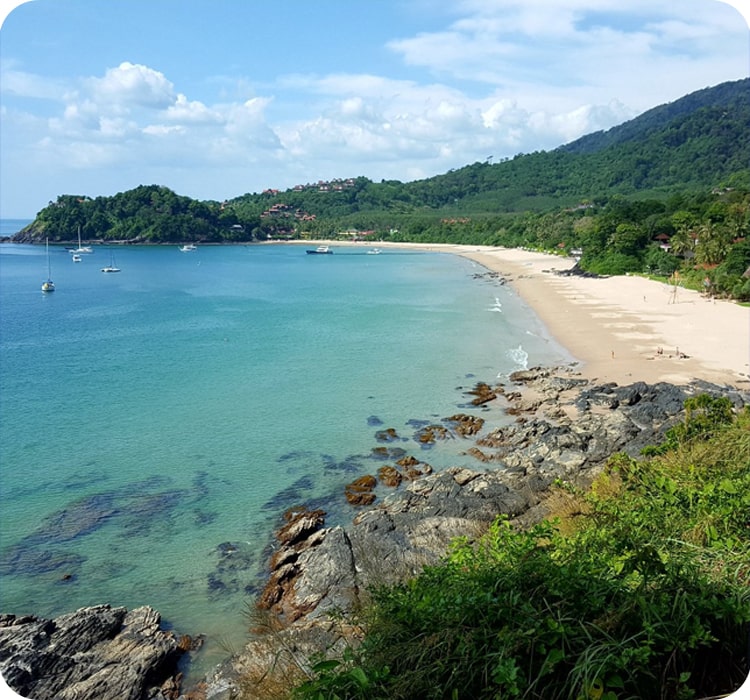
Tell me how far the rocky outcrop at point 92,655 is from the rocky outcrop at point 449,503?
2.61 feet

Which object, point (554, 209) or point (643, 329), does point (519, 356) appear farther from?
point (554, 209)

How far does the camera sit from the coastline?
20.2 meters

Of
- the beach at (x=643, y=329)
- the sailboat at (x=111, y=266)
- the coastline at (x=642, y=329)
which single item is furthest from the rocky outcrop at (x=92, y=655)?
the sailboat at (x=111, y=266)

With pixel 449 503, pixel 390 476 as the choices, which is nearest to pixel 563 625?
pixel 449 503

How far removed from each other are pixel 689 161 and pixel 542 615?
140 metres

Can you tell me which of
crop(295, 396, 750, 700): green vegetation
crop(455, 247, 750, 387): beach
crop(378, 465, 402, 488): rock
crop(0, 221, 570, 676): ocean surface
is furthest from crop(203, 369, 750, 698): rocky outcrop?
crop(455, 247, 750, 387): beach

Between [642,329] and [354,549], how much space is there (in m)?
21.7

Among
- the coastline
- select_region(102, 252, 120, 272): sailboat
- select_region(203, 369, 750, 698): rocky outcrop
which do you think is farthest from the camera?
select_region(102, 252, 120, 272): sailboat

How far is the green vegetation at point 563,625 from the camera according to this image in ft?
10.0

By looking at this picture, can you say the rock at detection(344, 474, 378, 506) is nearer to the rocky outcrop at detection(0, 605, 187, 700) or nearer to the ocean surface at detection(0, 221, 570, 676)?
the ocean surface at detection(0, 221, 570, 676)

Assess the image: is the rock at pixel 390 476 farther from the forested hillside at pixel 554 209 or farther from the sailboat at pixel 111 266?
the sailboat at pixel 111 266

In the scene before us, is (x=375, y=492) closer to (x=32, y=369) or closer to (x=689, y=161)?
(x=32, y=369)

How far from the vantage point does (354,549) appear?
958 centimetres

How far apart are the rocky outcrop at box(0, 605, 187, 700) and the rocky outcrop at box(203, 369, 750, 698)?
796mm
